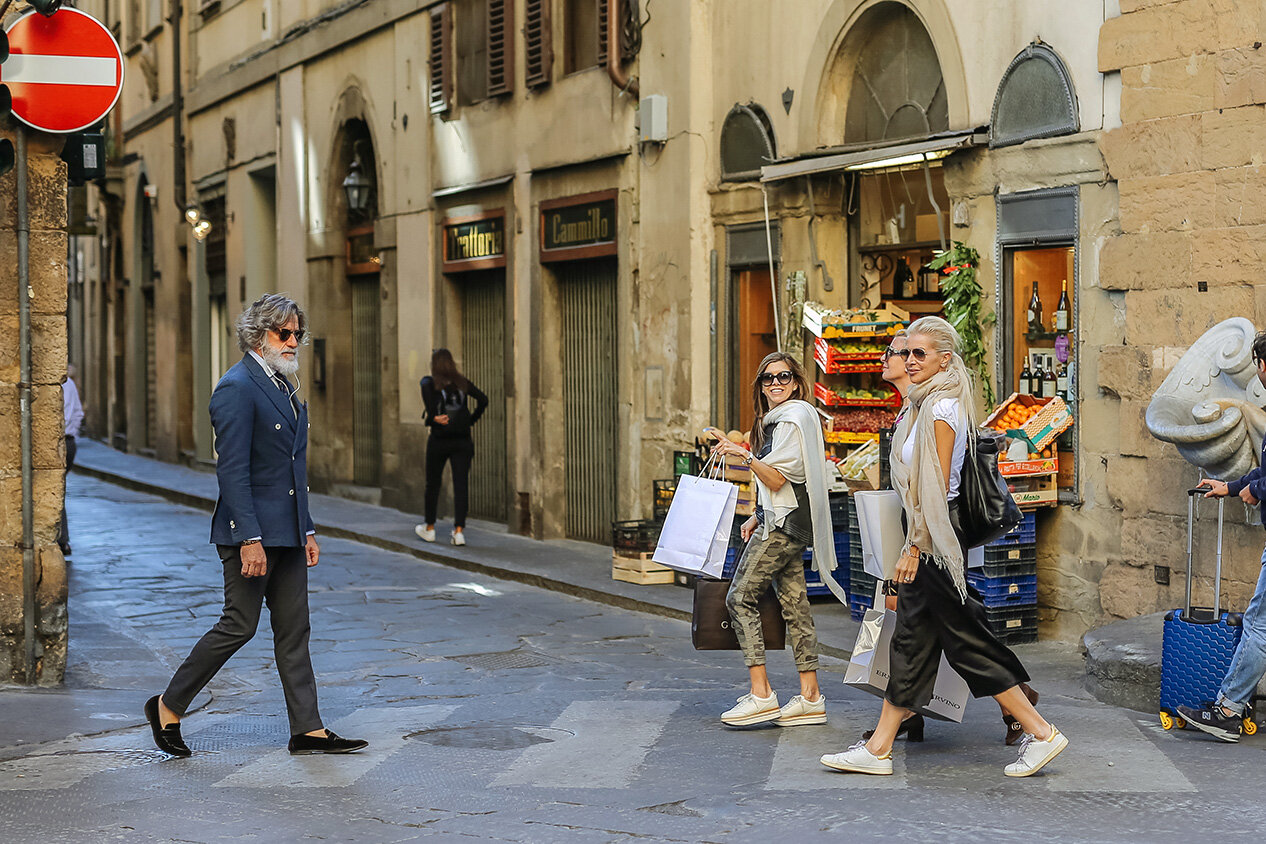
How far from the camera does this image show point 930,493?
6258mm

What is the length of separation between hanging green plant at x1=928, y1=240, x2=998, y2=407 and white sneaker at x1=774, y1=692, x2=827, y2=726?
3799 millimetres

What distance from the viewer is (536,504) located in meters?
16.3

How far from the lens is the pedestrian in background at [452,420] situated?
1512 cm

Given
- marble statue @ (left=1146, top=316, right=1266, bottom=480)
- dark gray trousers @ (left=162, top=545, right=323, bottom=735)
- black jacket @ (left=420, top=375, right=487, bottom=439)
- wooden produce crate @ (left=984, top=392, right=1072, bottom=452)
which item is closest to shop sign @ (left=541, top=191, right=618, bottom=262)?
black jacket @ (left=420, top=375, right=487, bottom=439)

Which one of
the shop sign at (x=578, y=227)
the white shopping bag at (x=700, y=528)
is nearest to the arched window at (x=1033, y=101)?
the white shopping bag at (x=700, y=528)

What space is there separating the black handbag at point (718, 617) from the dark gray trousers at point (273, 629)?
69.5 inches

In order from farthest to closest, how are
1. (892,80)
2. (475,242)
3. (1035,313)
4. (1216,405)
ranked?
(475,242)
(892,80)
(1035,313)
(1216,405)

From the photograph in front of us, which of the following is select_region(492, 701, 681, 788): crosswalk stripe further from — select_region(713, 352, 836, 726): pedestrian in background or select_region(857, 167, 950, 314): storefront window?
→ select_region(857, 167, 950, 314): storefront window

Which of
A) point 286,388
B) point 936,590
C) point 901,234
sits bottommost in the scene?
point 936,590

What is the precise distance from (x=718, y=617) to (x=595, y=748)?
94 cm

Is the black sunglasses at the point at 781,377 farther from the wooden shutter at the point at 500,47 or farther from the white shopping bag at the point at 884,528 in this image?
the wooden shutter at the point at 500,47

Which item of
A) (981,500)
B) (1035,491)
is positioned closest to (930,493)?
(981,500)

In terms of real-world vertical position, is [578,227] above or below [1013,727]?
above

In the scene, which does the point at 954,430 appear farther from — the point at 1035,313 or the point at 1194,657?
the point at 1035,313
